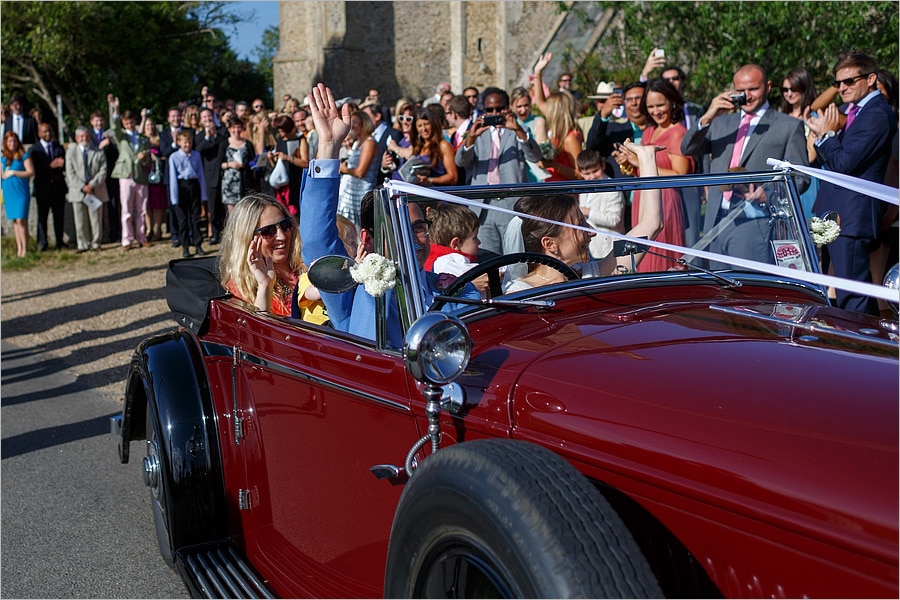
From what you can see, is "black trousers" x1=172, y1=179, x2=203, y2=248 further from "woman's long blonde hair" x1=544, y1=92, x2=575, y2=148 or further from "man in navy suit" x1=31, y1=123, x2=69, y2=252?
"woman's long blonde hair" x1=544, y1=92, x2=575, y2=148

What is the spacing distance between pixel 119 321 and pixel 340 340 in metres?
6.65

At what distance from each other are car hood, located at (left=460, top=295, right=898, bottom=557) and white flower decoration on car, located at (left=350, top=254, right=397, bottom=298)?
0.26m

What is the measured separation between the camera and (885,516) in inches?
52.9

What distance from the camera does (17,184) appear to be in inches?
488

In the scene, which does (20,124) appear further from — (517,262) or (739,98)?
(517,262)

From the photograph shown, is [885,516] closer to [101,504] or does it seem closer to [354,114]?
[101,504]

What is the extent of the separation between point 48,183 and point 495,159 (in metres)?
8.70

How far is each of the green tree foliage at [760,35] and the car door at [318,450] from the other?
9.39 metres

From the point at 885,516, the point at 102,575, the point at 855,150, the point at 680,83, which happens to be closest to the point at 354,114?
the point at 680,83

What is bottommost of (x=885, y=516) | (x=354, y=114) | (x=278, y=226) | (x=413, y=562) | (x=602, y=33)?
(x=413, y=562)

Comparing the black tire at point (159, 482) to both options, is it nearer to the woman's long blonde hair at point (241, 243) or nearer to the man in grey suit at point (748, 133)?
the woman's long blonde hair at point (241, 243)

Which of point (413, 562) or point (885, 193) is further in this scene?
point (885, 193)

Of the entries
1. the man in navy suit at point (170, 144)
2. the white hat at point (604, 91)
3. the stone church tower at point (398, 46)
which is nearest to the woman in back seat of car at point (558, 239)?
the white hat at point (604, 91)

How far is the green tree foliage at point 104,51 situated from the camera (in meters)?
21.0
